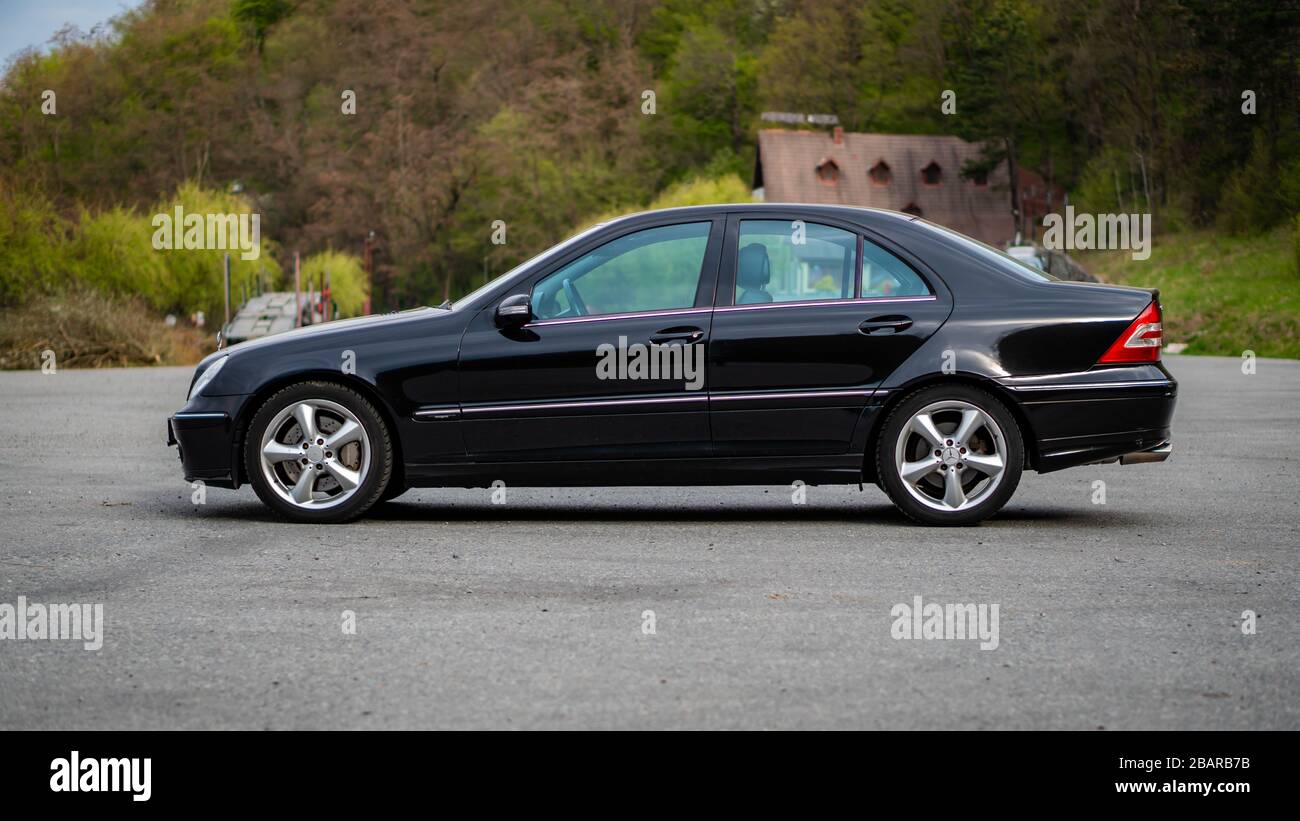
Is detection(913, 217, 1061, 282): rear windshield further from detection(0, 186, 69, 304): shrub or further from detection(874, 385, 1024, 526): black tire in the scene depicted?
detection(0, 186, 69, 304): shrub

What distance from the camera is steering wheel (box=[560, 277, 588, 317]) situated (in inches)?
343

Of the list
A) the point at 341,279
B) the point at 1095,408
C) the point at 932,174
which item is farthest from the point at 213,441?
the point at 932,174

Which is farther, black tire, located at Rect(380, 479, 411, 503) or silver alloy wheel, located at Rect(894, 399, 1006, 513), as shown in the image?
black tire, located at Rect(380, 479, 411, 503)

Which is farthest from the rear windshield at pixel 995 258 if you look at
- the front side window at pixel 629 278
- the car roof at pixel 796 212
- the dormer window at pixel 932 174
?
the dormer window at pixel 932 174

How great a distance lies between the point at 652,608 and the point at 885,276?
3174 mm

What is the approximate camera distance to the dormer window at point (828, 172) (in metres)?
91.4

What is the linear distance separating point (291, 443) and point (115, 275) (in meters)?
38.3

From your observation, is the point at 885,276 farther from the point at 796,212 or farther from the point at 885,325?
the point at 796,212

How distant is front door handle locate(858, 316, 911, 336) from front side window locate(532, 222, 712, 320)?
914 mm

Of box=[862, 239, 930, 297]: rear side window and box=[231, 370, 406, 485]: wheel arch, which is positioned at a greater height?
box=[862, 239, 930, 297]: rear side window

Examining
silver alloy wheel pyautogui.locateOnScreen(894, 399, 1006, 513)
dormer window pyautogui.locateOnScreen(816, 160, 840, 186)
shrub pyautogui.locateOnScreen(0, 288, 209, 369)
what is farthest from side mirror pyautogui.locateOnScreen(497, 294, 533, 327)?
dormer window pyautogui.locateOnScreen(816, 160, 840, 186)
